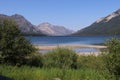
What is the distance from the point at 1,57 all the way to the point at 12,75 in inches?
181

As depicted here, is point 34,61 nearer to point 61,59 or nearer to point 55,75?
point 61,59

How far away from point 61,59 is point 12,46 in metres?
3.19

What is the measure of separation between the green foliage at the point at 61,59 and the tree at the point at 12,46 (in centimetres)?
133

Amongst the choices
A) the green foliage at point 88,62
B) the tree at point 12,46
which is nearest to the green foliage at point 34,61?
the tree at point 12,46

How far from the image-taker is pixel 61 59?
73.3 feet

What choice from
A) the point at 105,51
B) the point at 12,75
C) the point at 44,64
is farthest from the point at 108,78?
the point at 44,64

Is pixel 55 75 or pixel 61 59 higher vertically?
pixel 61 59

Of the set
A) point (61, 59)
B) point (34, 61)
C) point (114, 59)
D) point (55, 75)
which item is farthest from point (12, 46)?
point (114, 59)

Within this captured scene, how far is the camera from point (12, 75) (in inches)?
618

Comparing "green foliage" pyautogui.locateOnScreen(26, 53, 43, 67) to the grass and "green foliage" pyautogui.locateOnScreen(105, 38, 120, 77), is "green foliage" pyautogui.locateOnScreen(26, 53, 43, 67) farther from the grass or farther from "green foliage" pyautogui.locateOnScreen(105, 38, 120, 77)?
"green foliage" pyautogui.locateOnScreen(105, 38, 120, 77)

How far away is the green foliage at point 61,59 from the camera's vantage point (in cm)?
2138

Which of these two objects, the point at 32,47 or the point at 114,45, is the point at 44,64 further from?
the point at 114,45

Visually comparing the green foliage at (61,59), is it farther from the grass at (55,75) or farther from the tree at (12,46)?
the grass at (55,75)

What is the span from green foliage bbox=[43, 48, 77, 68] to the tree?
1331mm
